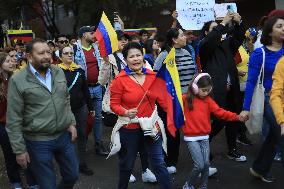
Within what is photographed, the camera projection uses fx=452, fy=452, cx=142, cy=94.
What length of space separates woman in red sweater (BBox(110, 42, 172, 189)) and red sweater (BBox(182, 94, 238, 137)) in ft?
1.44

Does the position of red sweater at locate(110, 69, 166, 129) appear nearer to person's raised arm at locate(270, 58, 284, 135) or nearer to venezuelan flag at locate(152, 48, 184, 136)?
venezuelan flag at locate(152, 48, 184, 136)

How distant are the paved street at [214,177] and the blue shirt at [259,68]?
3.66ft

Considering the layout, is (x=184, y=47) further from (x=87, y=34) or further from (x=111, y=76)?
(x=87, y=34)

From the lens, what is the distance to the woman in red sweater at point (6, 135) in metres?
5.49

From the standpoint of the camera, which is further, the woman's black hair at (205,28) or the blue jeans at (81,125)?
the woman's black hair at (205,28)

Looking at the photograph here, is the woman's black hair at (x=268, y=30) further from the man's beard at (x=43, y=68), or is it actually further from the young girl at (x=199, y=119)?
the man's beard at (x=43, y=68)

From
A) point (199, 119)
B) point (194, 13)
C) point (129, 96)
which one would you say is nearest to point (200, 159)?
point (199, 119)

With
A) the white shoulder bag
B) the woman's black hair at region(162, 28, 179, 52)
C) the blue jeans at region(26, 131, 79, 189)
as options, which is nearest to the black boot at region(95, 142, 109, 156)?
the woman's black hair at region(162, 28, 179, 52)

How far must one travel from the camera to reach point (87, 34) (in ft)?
22.7

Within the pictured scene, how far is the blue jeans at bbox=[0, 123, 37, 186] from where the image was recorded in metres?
5.47

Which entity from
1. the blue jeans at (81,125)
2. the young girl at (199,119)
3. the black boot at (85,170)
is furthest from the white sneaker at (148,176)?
the blue jeans at (81,125)

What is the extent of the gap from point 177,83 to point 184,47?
4.50 feet

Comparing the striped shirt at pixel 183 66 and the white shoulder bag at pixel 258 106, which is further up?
the striped shirt at pixel 183 66

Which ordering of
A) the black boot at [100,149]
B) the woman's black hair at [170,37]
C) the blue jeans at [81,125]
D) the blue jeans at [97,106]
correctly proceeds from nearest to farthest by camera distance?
the woman's black hair at [170,37] < the blue jeans at [81,125] < the blue jeans at [97,106] < the black boot at [100,149]
